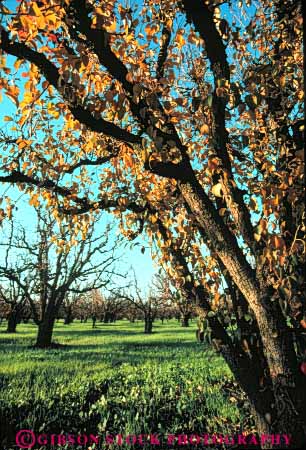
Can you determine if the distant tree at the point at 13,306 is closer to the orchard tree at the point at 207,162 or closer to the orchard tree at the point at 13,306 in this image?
the orchard tree at the point at 13,306

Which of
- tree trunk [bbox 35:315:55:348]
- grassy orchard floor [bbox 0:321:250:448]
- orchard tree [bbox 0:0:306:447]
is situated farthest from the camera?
tree trunk [bbox 35:315:55:348]

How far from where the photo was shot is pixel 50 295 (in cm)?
2061

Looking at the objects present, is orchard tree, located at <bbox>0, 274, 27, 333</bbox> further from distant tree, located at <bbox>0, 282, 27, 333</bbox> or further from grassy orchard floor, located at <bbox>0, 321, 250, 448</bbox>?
grassy orchard floor, located at <bbox>0, 321, 250, 448</bbox>

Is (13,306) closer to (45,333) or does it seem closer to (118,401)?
(45,333)

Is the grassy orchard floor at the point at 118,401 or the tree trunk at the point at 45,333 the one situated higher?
the tree trunk at the point at 45,333

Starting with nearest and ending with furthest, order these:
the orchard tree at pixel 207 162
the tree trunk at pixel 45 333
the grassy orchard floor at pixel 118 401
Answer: the orchard tree at pixel 207 162
the grassy orchard floor at pixel 118 401
the tree trunk at pixel 45 333

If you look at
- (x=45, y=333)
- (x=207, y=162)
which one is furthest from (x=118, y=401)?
(x=45, y=333)

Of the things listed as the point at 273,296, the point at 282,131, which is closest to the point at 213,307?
the point at 273,296

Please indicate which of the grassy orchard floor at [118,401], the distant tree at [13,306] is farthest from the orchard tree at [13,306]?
the grassy orchard floor at [118,401]

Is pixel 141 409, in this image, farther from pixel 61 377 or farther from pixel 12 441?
pixel 61 377

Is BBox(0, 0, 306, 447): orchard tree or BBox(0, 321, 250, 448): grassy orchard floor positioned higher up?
BBox(0, 0, 306, 447): orchard tree

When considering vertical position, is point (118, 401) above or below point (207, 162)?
below

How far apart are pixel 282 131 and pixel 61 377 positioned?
8236 millimetres

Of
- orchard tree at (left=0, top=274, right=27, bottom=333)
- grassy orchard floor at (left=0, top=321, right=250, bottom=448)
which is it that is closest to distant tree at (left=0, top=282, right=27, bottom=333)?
orchard tree at (left=0, top=274, right=27, bottom=333)
